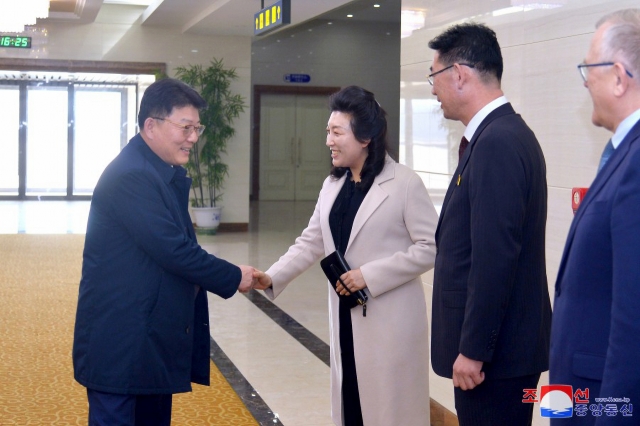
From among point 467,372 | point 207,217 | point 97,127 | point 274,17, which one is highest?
point 274,17

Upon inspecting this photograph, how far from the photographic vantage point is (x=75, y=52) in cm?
1366

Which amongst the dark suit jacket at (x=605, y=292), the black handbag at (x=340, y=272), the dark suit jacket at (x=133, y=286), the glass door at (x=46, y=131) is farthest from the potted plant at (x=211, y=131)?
the dark suit jacket at (x=605, y=292)

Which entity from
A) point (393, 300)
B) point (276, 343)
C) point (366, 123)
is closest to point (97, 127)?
point (276, 343)

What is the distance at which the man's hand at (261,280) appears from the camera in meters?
3.40

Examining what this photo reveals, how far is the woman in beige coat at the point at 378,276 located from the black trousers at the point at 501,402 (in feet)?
2.55

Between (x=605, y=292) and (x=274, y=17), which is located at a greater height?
(x=274, y=17)

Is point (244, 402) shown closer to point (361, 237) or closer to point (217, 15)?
point (361, 237)

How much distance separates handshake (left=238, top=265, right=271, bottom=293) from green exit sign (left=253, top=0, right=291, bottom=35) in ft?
14.2

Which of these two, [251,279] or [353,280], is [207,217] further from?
[353,280]

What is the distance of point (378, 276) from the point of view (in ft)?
10.2

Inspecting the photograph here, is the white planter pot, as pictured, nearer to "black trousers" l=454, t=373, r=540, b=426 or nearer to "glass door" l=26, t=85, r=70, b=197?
"glass door" l=26, t=85, r=70, b=197

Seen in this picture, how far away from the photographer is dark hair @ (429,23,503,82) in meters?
2.41

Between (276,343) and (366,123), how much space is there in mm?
3523

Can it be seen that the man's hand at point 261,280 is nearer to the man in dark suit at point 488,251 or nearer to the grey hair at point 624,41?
the man in dark suit at point 488,251
